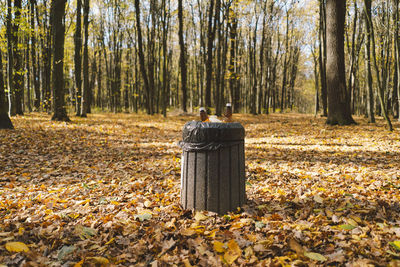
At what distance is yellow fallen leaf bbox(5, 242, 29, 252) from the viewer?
2254 millimetres

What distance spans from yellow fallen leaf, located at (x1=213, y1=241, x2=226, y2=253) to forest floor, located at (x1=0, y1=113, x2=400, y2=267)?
1 centimetres

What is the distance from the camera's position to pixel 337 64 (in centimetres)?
1006

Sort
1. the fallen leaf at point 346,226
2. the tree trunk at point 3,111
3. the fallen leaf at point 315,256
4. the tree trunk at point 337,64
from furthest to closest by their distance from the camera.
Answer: the tree trunk at point 337,64, the tree trunk at point 3,111, the fallen leaf at point 346,226, the fallen leaf at point 315,256

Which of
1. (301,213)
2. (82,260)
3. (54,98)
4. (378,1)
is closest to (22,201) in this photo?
(82,260)

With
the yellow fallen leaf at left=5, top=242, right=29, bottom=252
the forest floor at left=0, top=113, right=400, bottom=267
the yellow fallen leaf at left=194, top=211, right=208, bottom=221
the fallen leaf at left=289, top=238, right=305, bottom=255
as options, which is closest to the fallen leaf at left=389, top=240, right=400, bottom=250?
the forest floor at left=0, top=113, right=400, bottom=267

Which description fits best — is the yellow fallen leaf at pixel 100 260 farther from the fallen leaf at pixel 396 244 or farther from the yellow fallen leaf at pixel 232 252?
the fallen leaf at pixel 396 244

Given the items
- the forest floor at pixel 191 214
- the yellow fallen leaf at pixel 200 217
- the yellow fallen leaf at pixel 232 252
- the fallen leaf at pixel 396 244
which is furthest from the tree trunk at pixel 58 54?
the fallen leaf at pixel 396 244

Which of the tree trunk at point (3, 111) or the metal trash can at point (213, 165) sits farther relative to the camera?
the tree trunk at point (3, 111)

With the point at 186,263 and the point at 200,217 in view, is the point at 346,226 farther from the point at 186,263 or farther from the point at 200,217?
the point at 186,263

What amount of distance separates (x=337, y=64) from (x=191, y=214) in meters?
10.0

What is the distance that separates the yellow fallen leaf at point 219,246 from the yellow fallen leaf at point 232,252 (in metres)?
0.05

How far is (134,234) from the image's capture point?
2617mm

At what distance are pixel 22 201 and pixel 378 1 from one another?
77.8ft

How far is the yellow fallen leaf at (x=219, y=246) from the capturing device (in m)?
2.25
